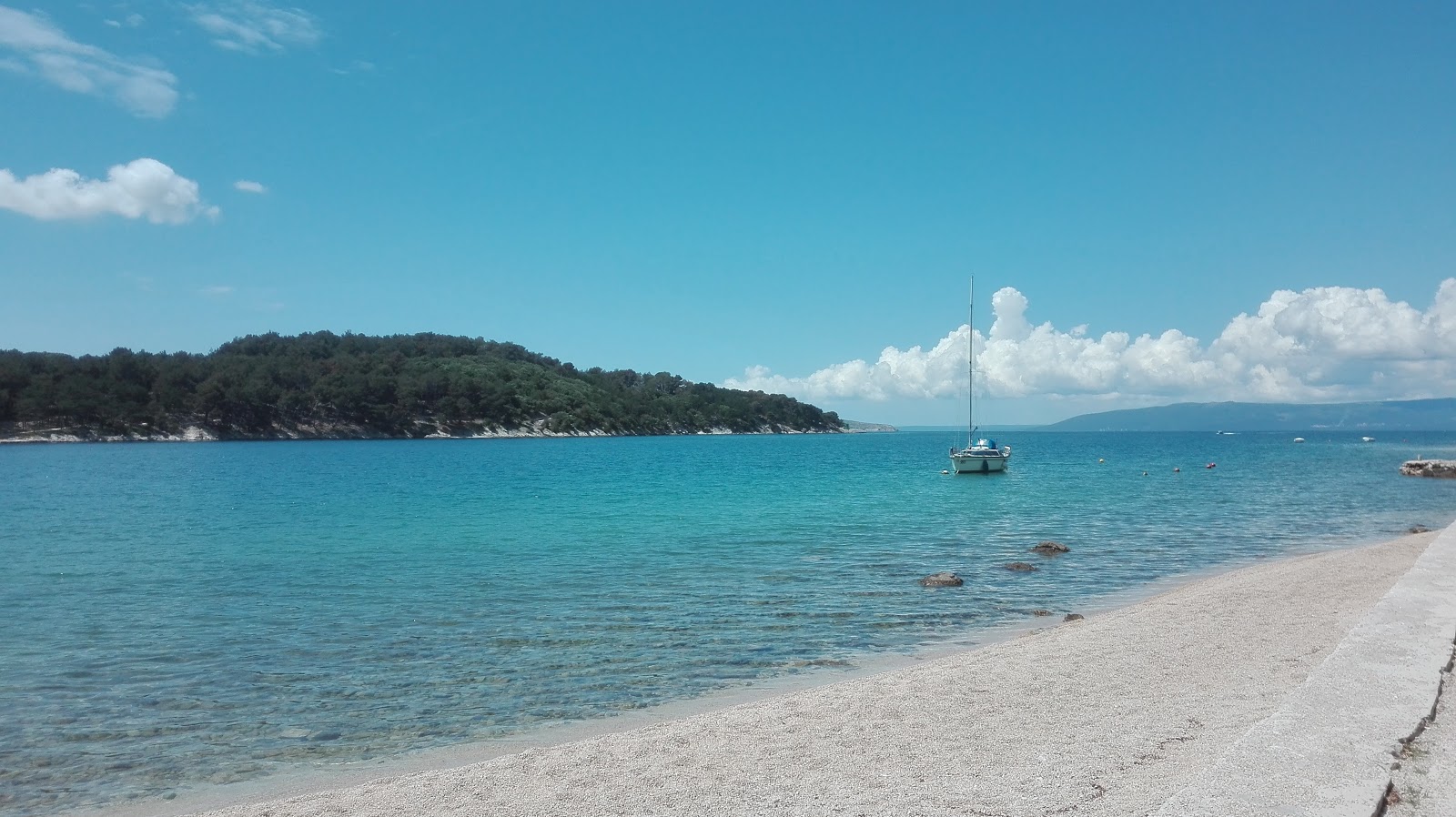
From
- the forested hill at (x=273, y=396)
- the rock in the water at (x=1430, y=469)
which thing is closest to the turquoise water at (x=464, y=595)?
A: the rock in the water at (x=1430, y=469)

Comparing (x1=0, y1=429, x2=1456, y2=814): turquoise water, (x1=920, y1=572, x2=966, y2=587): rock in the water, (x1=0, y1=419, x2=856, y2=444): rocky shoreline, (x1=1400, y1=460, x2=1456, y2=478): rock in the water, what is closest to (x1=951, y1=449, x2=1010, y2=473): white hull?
(x1=0, y1=429, x2=1456, y2=814): turquoise water

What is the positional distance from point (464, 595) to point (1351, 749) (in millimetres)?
17246

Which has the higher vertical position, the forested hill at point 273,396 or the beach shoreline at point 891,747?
the forested hill at point 273,396

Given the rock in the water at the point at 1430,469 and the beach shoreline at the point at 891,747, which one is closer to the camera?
the beach shoreline at the point at 891,747

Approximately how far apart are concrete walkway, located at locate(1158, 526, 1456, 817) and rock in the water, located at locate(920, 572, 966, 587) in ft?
38.9

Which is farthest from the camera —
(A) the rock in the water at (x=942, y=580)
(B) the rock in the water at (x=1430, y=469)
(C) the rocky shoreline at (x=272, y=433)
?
(C) the rocky shoreline at (x=272, y=433)

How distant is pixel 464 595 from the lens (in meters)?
20.1

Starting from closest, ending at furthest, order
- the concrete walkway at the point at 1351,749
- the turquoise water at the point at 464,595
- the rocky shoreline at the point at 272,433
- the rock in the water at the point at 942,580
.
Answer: the concrete walkway at the point at 1351,749 → the turquoise water at the point at 464,595 → the rock in the water at the point at 942,580 → the rocky shoreline at the point at 272,433

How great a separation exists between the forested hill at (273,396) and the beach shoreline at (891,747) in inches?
5534

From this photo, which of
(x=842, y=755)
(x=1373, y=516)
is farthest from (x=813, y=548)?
(x=1373, y=516)

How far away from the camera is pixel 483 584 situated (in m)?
21.6

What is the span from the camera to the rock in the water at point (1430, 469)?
65.1 m

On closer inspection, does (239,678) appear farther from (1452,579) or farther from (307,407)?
(307,407)

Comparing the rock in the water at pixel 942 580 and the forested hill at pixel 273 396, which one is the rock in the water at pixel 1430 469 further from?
the forested hill at pixel 273 396
